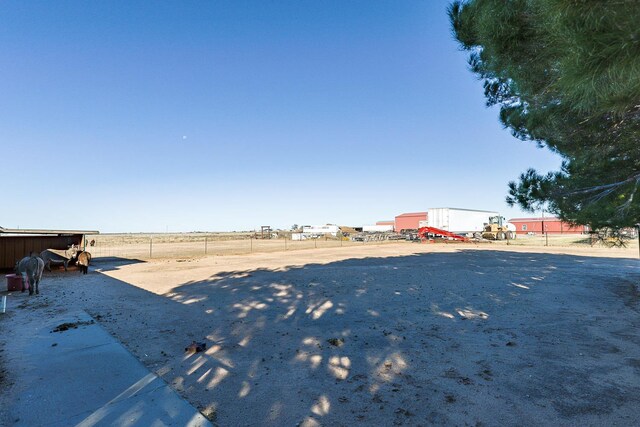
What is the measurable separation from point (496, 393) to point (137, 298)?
30.3 feet

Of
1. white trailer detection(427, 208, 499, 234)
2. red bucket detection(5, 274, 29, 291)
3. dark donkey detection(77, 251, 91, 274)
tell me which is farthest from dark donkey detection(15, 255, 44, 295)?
white trailer detection(427, 208, 499, 234)

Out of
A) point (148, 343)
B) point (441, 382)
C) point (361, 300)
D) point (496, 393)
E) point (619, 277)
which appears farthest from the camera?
point (619, 277)

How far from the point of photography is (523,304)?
852cm

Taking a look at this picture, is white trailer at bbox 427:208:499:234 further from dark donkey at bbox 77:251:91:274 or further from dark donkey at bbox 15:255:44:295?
dark donkey at bbox 15:255:44:295

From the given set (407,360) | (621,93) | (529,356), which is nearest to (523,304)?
(529,356)

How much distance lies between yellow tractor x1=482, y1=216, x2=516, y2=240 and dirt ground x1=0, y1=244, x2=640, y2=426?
115ft

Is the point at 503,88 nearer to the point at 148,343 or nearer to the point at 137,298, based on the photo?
the point at 148,343

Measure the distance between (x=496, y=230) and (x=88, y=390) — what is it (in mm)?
50090

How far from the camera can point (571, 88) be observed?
283cm

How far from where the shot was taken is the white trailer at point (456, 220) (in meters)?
46.2

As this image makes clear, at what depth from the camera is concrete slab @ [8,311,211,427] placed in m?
3.14

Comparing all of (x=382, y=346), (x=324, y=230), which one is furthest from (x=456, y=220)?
(x=382, y=346)

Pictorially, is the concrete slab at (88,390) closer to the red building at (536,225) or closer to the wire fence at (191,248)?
the wire fence at (191,248)

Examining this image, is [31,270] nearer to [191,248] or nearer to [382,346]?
[382,346]
